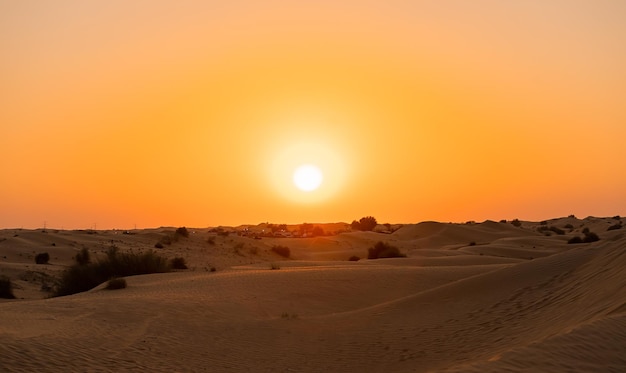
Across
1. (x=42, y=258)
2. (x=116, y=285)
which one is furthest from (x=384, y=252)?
(x=116, y=285)

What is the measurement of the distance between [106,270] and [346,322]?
17250 mm

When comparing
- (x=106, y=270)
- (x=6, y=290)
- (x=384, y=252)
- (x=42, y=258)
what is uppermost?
(x=384, y=252)

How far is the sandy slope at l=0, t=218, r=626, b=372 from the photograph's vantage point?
37.6 feet

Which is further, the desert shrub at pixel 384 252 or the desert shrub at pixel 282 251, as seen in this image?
the desert shrub at pixel 282 251

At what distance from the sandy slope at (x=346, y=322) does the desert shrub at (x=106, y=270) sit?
3.96m

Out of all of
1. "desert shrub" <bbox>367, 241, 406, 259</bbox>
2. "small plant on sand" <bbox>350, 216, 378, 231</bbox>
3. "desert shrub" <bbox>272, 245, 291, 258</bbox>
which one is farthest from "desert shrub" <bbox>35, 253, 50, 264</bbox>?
"small plant on sand" <bbox>350, 216, 378, 231</bbox>

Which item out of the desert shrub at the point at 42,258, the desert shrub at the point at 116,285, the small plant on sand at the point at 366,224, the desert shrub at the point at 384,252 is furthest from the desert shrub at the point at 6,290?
the small plant on sand at the point at 366,224

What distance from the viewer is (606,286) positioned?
45.5ft

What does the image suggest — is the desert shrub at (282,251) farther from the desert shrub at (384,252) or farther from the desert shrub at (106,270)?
the desert shrub at (106,270)

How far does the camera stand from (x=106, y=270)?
30.9 meters

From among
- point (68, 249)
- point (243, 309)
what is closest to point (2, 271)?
point (68, 249)

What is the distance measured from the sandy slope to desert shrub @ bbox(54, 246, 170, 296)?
396cm

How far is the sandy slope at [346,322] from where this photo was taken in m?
11.4

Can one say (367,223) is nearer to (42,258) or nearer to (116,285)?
(42,258)
